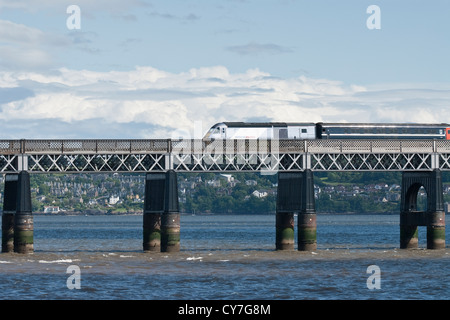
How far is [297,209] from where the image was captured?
82.1m

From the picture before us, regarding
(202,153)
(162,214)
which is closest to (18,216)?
(162,214)

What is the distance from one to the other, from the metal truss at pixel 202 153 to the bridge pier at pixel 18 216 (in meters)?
1.26

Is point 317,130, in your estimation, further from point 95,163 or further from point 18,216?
point 18,216

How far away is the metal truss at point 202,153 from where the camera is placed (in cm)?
8094

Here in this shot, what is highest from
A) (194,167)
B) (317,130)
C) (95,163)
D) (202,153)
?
(317,130)

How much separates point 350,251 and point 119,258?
23.2 meters

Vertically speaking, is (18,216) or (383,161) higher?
(383,161)

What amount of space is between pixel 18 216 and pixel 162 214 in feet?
38.5

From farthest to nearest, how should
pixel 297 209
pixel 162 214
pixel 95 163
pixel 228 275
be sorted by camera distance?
pixel 95 163, pixel 297 209, pixel 162 214, pixel 228 275

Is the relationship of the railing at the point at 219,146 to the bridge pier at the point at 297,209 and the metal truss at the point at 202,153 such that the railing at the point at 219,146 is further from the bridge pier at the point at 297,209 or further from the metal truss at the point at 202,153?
the bridge pier at the point at 297,209

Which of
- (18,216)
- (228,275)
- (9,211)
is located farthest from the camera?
(9,211)

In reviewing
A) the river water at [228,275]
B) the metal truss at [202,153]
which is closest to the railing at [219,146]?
the metal truss at [202,153]
